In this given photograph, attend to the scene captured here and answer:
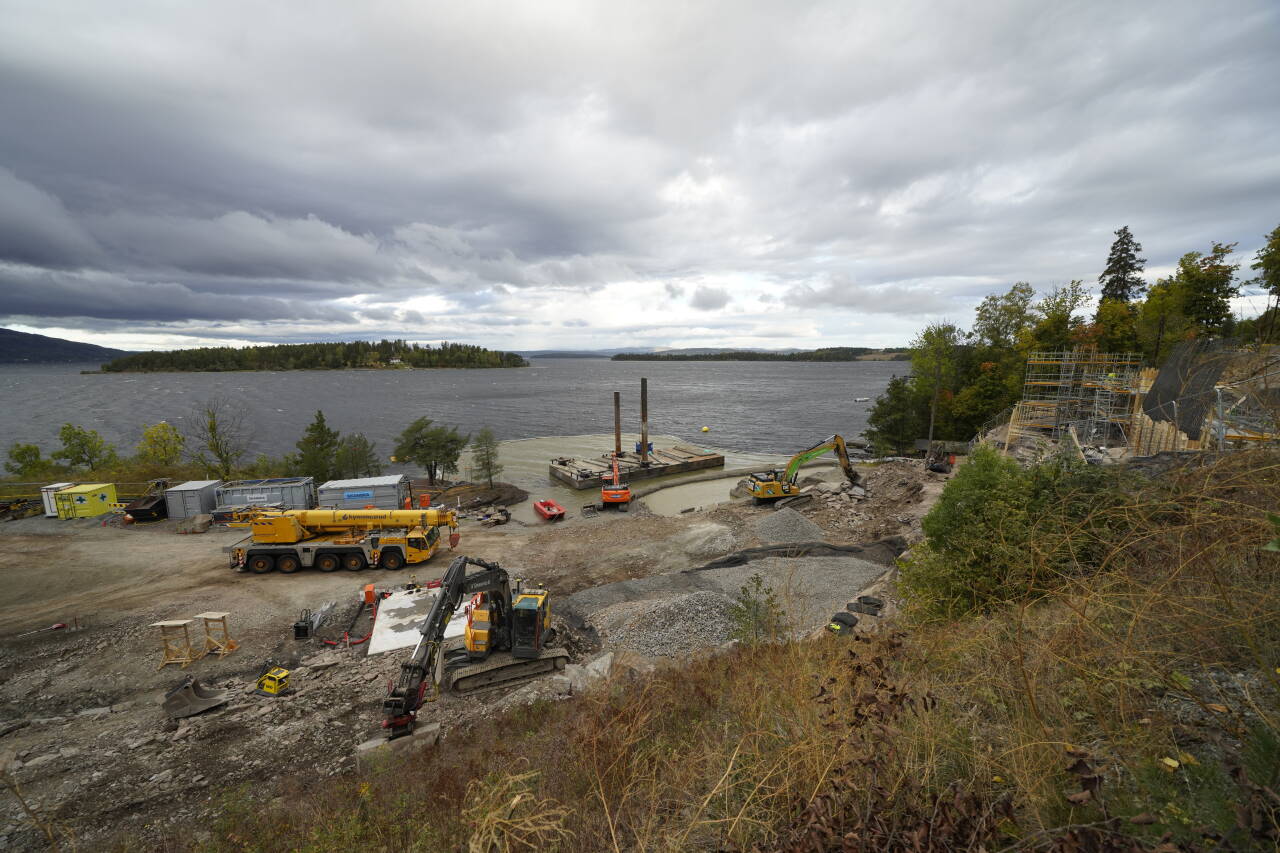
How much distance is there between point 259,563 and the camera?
19828 mm

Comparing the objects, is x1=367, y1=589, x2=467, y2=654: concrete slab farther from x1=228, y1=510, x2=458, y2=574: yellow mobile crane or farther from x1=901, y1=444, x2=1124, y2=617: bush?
x1=901, y1=444, x2=1124, y2=617: bush

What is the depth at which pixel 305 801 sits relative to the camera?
7.22 metres

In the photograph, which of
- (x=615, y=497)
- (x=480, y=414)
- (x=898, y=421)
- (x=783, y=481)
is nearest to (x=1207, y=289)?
(x=898, y=421)

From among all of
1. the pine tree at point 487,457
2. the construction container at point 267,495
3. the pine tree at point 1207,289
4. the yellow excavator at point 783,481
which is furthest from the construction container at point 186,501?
the pine tree at point 1207,289

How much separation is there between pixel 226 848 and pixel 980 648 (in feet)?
29.1

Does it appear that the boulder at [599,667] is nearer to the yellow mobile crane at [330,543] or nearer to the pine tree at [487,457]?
the yellow mobile crane at [330,543]

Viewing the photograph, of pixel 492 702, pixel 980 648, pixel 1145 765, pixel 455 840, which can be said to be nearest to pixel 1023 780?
pixel 1145 765

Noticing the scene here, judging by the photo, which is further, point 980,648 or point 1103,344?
point 1103,344

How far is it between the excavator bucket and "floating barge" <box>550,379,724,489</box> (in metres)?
28.5

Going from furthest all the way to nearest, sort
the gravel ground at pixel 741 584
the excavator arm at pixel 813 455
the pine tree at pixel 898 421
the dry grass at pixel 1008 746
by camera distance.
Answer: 1. the pine tree at pixel 898 421
2. the excavator arm at pixel 813 455
3. the gravel ground at pixel 741 584
4. the dry grass at pixel 1008 746

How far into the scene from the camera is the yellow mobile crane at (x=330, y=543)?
20000 millimetres

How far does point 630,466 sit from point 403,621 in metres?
29.6

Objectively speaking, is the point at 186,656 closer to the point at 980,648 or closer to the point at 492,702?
the point at 492,702

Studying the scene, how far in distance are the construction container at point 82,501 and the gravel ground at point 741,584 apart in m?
27.5
